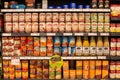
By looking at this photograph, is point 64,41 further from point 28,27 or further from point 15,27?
point 15,27

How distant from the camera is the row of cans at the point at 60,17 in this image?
4.62m

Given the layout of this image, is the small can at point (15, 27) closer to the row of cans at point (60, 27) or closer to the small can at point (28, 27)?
the row of cans at point (60, 27)

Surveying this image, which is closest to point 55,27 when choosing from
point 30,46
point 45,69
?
point 30,46

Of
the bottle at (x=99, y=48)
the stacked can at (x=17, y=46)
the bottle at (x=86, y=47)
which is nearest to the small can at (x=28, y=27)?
the stacked can at (x=17, y=46)

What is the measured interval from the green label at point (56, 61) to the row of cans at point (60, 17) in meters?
0.65

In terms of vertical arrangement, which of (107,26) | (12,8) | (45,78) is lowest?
(45,78)

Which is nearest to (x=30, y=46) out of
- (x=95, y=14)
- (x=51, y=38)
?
(x=51, y=38)

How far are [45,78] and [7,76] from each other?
67cm

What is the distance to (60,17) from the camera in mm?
4629

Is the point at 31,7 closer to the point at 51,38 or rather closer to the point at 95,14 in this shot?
the point at 51,38

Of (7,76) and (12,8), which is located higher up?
(12,8)

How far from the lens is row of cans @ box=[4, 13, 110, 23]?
182 inches

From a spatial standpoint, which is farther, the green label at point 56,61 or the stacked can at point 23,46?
the stacked can at point 23,46

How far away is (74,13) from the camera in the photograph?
462 centimetres
